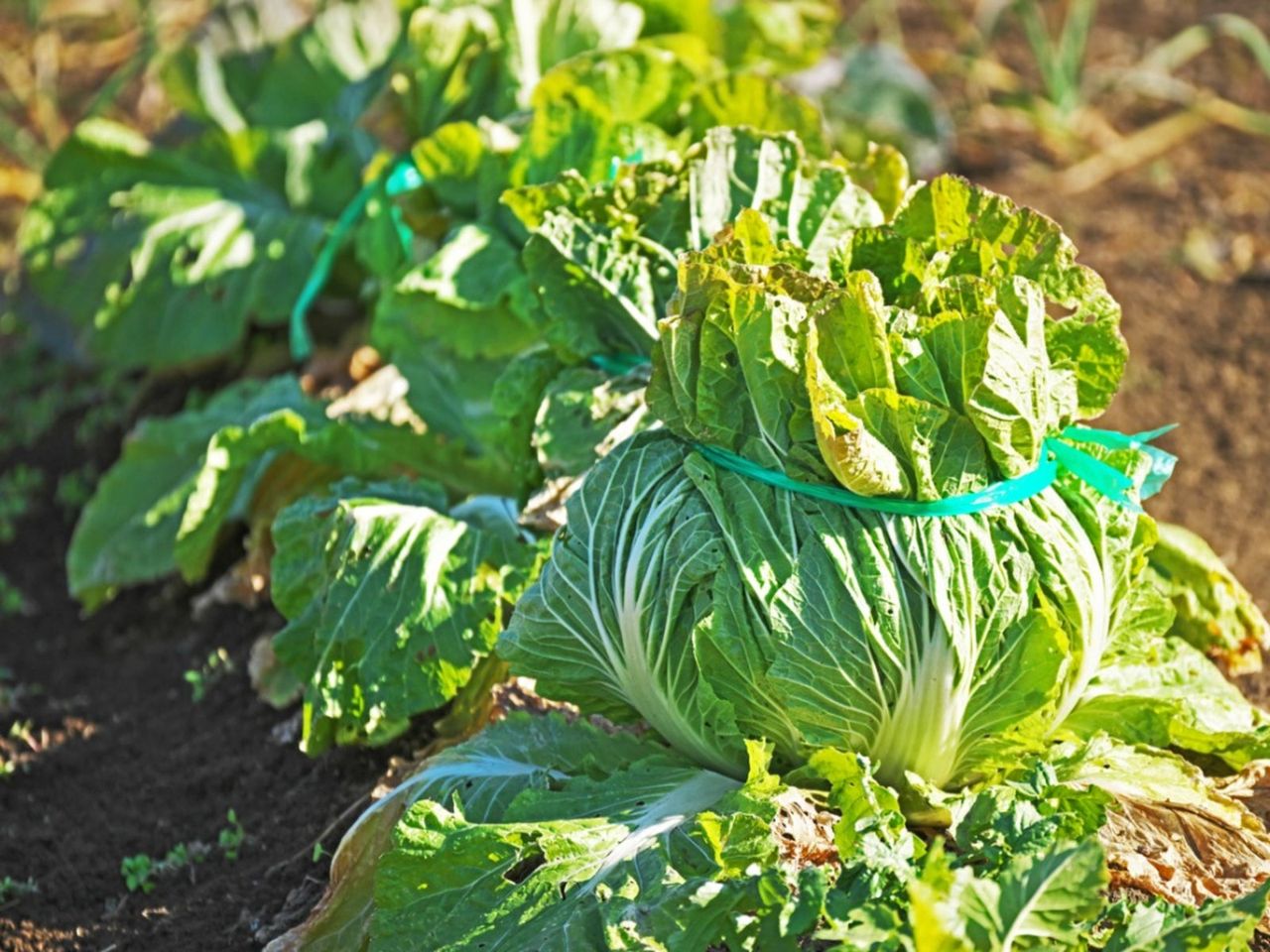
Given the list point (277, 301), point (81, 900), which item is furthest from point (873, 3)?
point (81, 900)

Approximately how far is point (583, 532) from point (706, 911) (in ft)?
3.19

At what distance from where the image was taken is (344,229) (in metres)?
6.15

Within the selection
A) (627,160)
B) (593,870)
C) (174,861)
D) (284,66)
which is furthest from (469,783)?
(284,66)

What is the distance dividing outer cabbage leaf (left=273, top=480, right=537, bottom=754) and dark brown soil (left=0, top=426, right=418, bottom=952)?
0.36 meters

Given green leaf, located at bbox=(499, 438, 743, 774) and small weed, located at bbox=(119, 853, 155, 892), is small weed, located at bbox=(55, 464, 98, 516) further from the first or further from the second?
green leaf, located at bbox=(499, 438, 743, 774)

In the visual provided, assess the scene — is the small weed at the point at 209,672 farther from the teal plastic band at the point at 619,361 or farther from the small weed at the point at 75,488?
the teal plastic band at the point at 619,361

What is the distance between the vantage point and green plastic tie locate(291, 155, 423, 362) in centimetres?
573

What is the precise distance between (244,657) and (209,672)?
5.2 inches

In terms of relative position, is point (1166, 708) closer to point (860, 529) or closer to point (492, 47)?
point (860, 529)

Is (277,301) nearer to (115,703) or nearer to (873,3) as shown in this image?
(115,703)

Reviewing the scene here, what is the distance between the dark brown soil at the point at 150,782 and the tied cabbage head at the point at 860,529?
1087 mm

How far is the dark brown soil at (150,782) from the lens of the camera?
4.02 meters

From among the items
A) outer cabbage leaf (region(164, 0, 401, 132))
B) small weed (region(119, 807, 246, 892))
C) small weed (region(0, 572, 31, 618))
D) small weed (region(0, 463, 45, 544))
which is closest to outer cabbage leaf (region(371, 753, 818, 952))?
small weed (region(119, 807, 246, 892))

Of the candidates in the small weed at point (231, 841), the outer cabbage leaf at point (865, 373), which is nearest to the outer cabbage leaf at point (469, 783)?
the small weed at point (231, 841)
